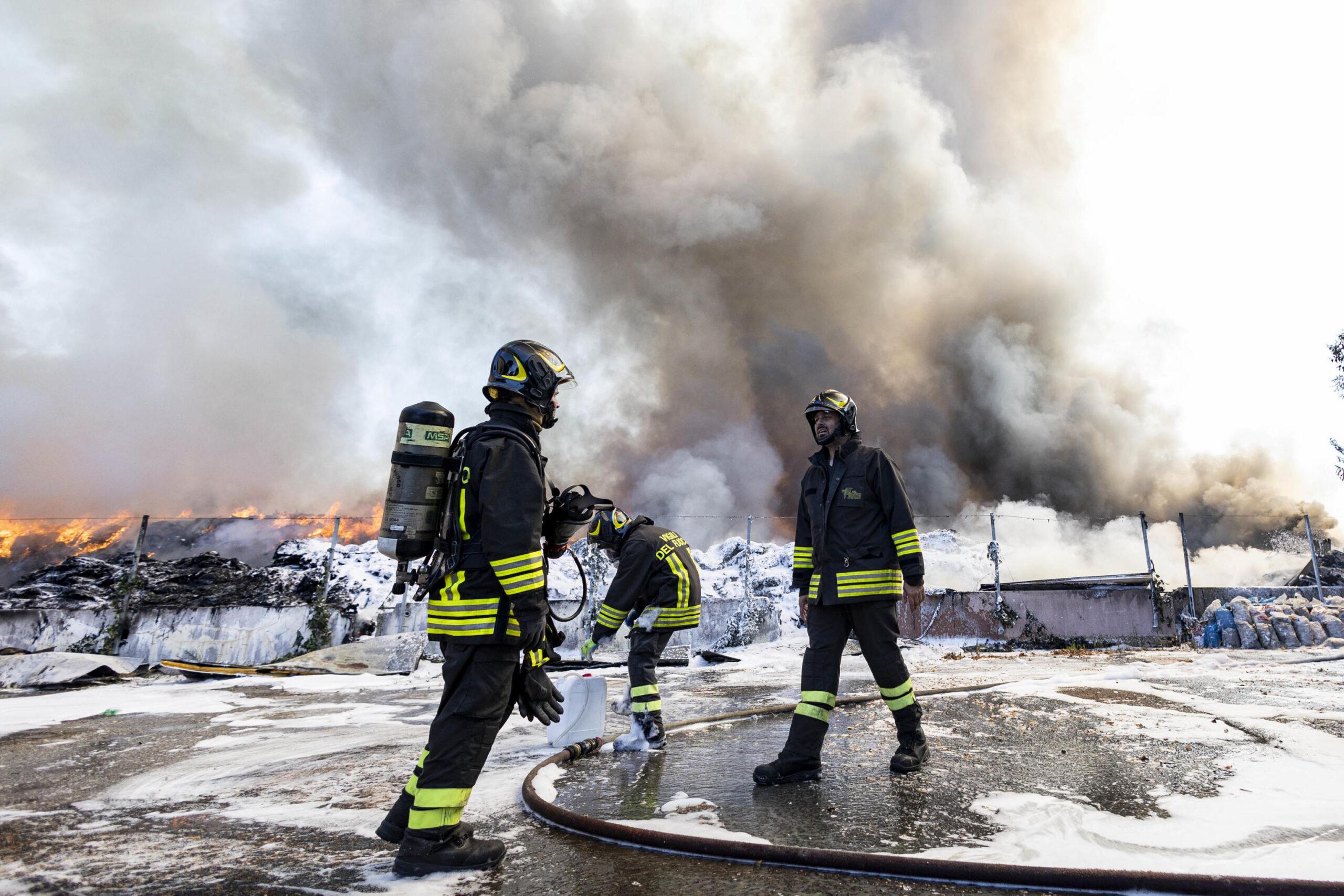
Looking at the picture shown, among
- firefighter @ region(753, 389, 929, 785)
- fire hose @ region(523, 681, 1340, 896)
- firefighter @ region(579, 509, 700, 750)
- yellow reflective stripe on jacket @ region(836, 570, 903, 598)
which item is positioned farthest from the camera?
firefighter @ region(579, 509, 700, 750)

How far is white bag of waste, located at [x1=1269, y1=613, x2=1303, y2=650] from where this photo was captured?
39.4 ft

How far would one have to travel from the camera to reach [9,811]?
317 cm

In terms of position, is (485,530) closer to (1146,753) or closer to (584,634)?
(1146,753)

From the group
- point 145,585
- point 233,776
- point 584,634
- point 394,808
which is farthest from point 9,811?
point 145,585

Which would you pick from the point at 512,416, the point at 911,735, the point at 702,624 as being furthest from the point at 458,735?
the point at 702,624

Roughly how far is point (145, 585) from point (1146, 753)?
15263mm

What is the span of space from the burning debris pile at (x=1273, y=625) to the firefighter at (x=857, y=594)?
12474 millimetres

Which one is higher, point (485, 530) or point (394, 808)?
point (485, 530)

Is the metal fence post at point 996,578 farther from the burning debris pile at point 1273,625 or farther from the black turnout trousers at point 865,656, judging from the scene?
the black turnout trousers at point 865,656

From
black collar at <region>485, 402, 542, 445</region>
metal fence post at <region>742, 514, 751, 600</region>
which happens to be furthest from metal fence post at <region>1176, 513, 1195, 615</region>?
black collar at <region>485, 402, 542, 445</region>

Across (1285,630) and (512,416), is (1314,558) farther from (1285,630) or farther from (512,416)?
(512,416)

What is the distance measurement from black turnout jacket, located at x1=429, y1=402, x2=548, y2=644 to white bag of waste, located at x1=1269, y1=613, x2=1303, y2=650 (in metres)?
15.0

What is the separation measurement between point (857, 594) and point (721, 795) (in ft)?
3.81

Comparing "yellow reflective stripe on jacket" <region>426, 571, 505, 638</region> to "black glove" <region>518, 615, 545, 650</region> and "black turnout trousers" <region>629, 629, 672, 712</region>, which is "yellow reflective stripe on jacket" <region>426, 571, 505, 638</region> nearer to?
"black glove" <region>518, 615, 545, 650</region>
